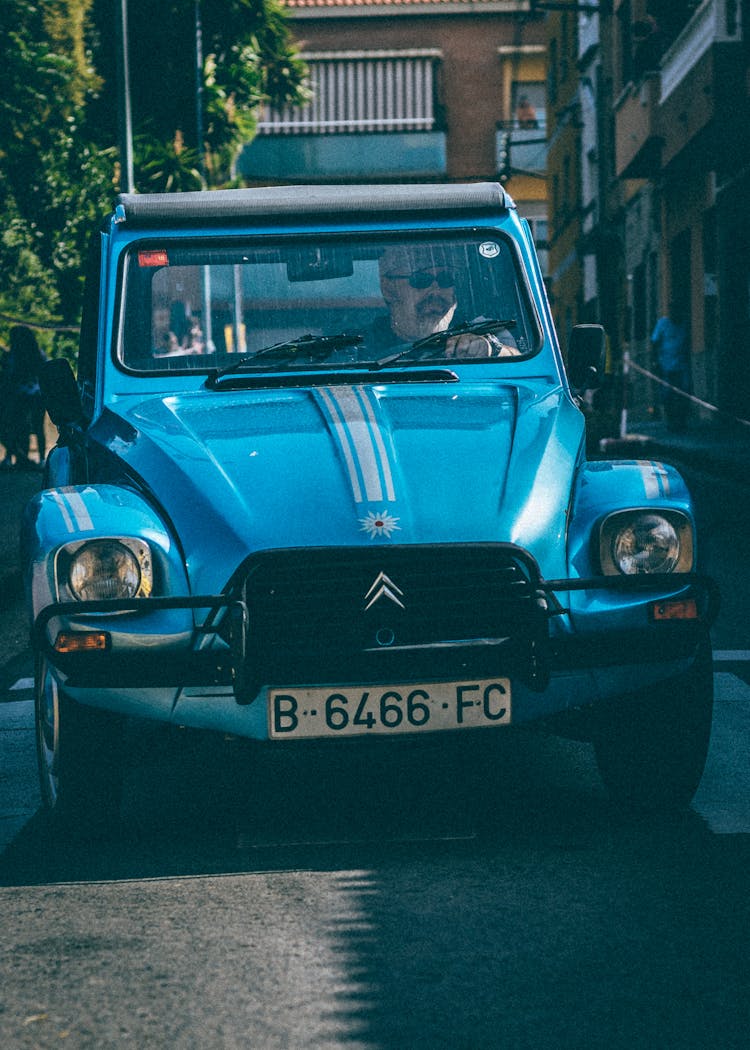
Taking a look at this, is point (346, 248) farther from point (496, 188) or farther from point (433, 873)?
point (433, 873)

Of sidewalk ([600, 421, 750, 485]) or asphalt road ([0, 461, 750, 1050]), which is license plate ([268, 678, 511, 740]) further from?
sidewalk ([600, 421, 750, 485])

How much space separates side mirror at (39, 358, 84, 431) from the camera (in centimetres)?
671

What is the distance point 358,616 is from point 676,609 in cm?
91

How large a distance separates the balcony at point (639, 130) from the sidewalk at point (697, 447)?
173 inches

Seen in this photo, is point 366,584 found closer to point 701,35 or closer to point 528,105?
point 701,35

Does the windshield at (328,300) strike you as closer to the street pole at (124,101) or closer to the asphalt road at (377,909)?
the asphalt road at (377,909)

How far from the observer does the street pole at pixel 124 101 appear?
22.9 m

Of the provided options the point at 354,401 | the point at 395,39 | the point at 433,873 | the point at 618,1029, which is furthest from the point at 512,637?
the point at 395,39

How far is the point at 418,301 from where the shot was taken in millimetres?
6539

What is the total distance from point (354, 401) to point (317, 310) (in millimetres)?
942

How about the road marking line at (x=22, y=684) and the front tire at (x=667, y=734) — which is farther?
the road marking line at (x=22, y=684)

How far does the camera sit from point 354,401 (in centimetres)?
574

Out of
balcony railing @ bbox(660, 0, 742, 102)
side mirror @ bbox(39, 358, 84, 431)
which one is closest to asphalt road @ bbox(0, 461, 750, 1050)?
side mirror @ bbox(39, 358, 84, 431)

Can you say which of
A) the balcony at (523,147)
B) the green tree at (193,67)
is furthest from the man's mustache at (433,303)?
the balcony at (523,147)
